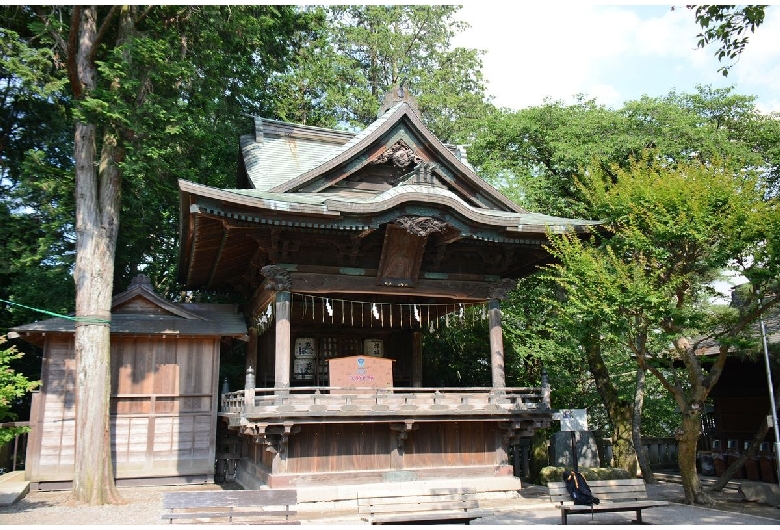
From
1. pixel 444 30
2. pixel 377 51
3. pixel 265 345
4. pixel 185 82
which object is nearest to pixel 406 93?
pixel 185 82

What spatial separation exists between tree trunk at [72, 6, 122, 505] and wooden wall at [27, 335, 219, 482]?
5.72 ft

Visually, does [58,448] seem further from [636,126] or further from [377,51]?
[377,51]

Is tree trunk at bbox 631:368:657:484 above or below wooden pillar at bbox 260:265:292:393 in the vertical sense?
below

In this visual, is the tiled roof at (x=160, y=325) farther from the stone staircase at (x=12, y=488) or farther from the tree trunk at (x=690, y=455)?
the tree trunk at (x=690, y=455)

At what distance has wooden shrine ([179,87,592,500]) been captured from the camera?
1257cm

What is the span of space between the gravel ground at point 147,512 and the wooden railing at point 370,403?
77.9 inches

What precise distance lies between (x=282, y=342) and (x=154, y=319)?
197 inches

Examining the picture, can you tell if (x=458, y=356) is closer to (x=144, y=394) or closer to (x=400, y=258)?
(x=400, y=258)

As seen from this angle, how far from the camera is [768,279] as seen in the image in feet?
39.6

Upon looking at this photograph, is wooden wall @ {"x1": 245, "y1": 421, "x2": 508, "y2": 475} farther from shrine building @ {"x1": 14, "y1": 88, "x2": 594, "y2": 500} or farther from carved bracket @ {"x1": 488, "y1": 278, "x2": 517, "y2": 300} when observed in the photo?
carved bracket @ {"x1": 488, "y1": 278, "x2": 517, "y2": 300}

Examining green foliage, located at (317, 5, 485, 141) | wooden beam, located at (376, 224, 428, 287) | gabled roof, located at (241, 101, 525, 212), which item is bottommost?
wooden beam, located at (376, 224, 428, 287)

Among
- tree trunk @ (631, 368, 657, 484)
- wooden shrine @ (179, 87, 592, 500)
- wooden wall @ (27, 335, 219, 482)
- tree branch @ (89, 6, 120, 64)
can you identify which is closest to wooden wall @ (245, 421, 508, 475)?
wooden shrine @ (179, 87, 592, 500)

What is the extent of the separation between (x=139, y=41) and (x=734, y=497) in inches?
679

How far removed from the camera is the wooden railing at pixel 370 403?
40.4 ft
